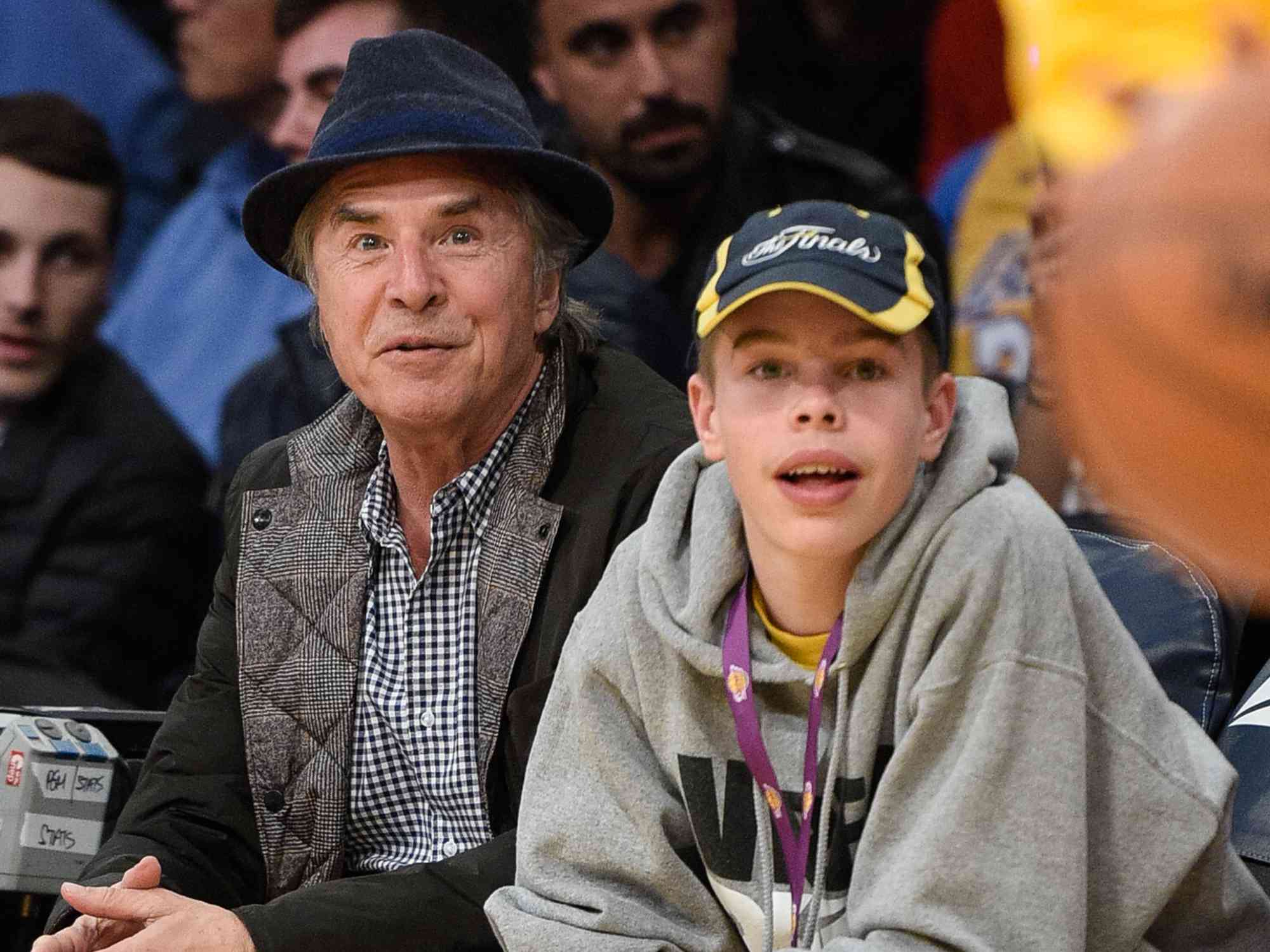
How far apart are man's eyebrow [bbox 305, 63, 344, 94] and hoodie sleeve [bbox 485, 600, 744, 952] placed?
7.97 ft

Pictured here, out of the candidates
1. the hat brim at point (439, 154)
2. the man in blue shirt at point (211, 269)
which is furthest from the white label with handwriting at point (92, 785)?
the man in blue shirt at point (211, 269)

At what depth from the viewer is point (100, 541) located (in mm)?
4230

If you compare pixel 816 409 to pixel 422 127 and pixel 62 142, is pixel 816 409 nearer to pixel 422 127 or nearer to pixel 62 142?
pixel 422 127

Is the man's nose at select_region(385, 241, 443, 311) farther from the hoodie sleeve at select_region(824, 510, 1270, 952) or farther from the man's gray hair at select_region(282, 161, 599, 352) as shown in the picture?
the hoodie sleeve at select_region(824, 510, 1270, 952)

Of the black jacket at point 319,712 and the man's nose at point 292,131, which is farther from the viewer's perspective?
the man's nose at point 292,131

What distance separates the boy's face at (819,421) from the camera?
6.25 feet

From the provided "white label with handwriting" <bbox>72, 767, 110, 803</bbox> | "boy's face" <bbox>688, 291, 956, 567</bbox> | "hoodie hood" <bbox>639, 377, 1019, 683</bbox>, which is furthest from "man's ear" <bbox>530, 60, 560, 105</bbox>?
"boy's face" <bbox>688, 291, 956, 567</bbox>

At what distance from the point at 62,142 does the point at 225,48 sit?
437mm

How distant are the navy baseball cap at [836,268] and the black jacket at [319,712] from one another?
551mm

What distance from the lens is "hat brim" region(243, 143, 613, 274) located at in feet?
8.25

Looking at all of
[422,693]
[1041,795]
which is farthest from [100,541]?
[1041,795]

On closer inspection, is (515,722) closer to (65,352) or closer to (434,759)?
(434,759)

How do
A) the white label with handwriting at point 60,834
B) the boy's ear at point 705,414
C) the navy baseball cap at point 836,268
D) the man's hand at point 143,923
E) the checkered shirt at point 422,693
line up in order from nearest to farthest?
the navy baseball cap at point 836,268 < the boy's ear at point 705,414 < the man's hand at point 143,923 < the checkered shirt at point 422,693 < the white label with handwriting at point 60,834

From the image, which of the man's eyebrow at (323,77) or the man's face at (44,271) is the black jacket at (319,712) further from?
the man's face at (44,271)
